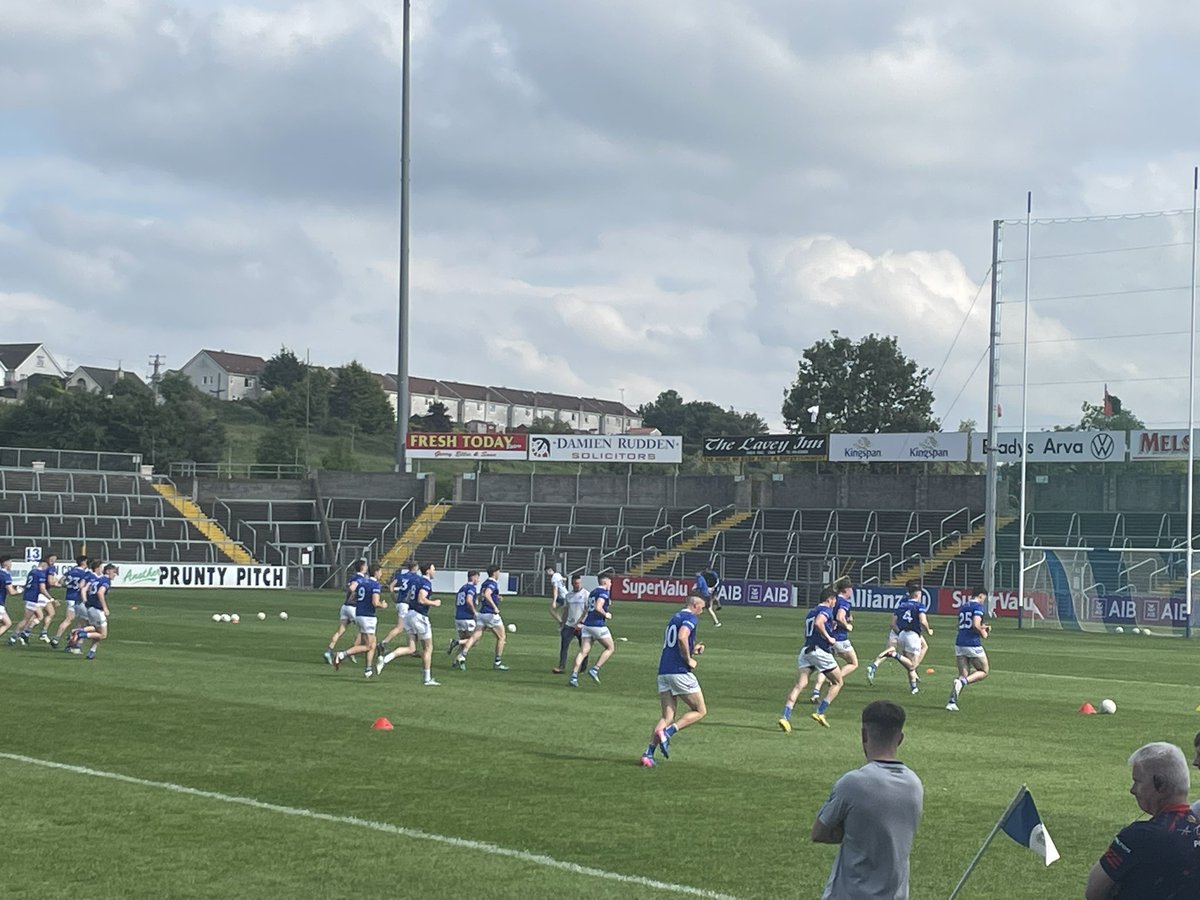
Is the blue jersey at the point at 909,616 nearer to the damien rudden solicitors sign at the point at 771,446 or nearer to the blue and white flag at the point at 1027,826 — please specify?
the blue and white flag at the point at 1027,826

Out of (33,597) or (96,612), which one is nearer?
(96,612)

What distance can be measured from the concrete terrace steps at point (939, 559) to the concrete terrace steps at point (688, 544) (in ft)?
35.7

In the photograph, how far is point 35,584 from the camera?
33.2m

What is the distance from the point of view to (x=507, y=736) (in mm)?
19312

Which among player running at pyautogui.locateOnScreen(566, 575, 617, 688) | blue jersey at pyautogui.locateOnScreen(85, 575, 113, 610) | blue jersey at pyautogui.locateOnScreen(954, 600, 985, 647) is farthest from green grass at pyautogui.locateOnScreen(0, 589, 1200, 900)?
blue jersey at pyautogui.locateOnScreen(85, 575, 113, 610)

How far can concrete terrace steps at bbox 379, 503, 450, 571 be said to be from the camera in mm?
76438

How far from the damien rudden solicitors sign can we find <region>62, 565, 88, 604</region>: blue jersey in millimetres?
52336

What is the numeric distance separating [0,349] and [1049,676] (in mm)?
141918

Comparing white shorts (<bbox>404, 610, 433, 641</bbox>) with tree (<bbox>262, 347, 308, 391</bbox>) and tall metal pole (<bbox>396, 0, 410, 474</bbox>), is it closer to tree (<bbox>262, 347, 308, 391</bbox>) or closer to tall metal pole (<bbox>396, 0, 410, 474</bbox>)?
tall metal pole (<bbox>396, 0, 410, 474</bbox>)

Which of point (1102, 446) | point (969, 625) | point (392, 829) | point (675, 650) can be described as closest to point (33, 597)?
point (969, 625)

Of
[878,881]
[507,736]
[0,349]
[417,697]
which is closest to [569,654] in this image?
[417,697]

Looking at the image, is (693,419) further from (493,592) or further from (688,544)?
(493,592)

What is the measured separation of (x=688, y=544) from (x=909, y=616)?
155ft

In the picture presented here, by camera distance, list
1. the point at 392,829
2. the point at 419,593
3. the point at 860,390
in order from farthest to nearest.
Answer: the point at 860,390
the point at 419,593
the point at 392,829
